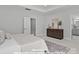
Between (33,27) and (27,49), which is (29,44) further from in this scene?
(33,27)

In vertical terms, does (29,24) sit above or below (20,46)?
above

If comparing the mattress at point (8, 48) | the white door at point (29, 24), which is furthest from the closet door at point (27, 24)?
the mattress at point (8, 48)

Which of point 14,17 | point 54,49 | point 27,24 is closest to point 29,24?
point 27,24

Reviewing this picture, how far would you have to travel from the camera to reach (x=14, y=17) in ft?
3.51

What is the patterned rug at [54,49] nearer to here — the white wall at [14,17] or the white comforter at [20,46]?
the white comforter at [20,46]

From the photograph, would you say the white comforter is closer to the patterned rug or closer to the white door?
the white door

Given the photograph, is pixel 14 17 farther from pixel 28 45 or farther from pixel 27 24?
pixel 28 45

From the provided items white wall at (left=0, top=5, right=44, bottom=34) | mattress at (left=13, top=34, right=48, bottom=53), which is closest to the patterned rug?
mattress at (left=13, top=34, right=48, bottom=53)

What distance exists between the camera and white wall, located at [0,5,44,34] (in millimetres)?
1015

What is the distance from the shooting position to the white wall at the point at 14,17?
1.01 meters

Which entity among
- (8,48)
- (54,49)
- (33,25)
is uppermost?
(33,25)
